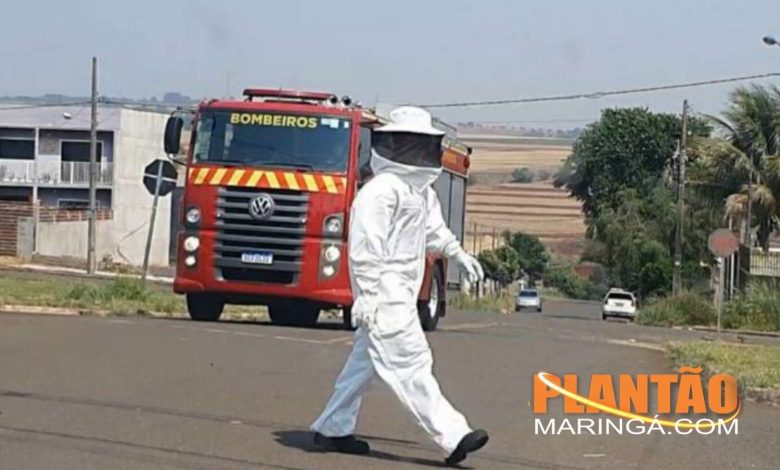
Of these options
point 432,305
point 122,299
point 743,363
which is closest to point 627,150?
point 122,299

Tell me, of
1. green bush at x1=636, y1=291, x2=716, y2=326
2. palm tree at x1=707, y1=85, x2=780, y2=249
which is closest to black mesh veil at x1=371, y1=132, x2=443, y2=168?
green bush at x1=636, y1=291, x2=716, y2=326

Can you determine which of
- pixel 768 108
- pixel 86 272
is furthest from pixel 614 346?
pixel 86 272

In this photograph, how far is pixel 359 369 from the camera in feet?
27.9

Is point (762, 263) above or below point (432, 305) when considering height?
above

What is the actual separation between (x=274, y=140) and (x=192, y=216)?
4.87 ft

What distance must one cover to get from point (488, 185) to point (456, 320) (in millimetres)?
99596

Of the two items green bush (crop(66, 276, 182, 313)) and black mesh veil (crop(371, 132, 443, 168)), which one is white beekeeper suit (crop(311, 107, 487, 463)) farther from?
green bush (crop(66, 276, 182, 313))

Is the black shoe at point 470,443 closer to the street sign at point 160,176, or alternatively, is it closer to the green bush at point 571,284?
the street sign at point 160,176

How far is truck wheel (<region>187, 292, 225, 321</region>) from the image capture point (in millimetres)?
20078

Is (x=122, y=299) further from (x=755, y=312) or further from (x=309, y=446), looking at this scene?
(x=755, y=312)

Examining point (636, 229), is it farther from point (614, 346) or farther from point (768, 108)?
point (614, 346)

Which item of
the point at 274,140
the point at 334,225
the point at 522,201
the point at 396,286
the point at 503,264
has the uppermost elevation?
the point at 522,201

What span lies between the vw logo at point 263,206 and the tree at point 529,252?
70.3 metres

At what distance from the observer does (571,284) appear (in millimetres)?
88438
